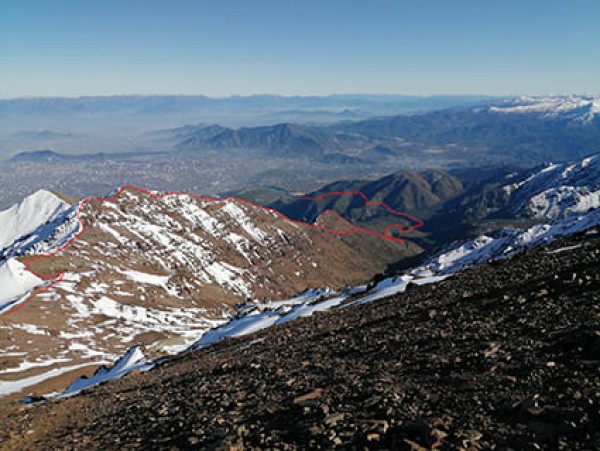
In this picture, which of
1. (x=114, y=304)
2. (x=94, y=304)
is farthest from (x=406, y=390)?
(x=114, y=304)

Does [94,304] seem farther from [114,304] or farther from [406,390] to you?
[406,390]

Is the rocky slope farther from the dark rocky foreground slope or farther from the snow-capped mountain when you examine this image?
the dark rocky foreground slope

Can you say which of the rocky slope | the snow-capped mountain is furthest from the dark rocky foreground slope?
the rocky slope

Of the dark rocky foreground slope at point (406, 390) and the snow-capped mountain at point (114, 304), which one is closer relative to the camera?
the dark rocky foreground slope at point (406, 390)

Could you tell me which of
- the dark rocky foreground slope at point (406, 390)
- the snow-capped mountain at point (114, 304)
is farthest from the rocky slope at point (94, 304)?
the dark rocky foreground slope at point (406, 390)

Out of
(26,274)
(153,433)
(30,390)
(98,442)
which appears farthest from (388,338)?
(26,274)

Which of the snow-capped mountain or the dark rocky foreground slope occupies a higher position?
the dark rocky foreground slope

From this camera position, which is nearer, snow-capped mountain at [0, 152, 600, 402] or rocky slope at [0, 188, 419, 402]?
snow-capped mountain at [0, 152, 600, 402]

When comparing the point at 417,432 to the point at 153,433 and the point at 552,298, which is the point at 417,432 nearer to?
the point at 153,433

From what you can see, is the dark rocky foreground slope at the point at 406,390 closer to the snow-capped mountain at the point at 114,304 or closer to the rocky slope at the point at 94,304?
the snow-capped mountain at the point at 114,304
